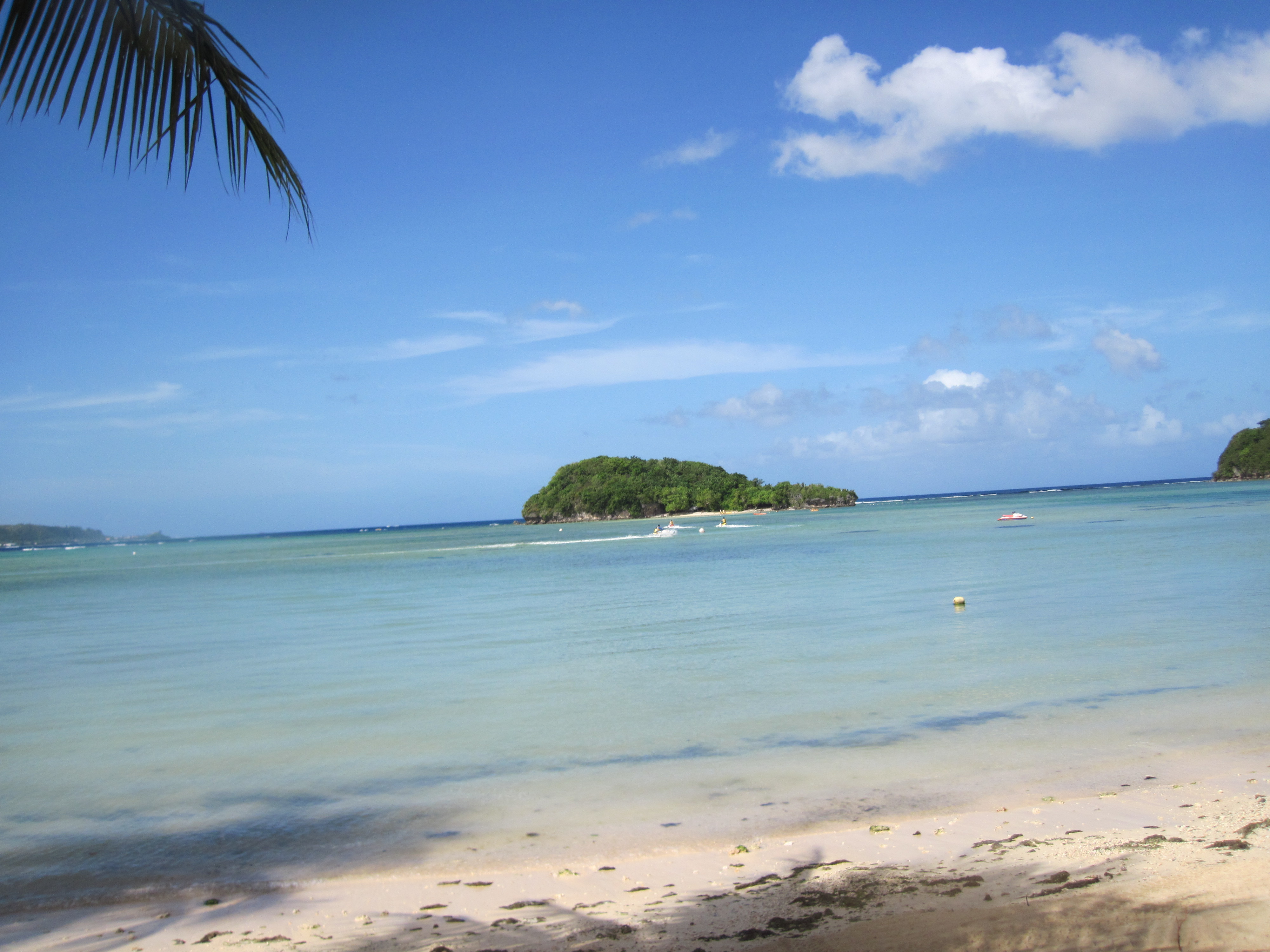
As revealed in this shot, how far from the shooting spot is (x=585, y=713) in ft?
34.1

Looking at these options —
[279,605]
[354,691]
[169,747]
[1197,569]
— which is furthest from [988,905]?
[279,605]

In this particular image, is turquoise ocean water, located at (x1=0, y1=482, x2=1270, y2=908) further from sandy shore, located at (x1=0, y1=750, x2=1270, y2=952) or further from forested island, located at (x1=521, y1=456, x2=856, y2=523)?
forested island, located at (x1=521, y1=456, x2=856, y2=523)

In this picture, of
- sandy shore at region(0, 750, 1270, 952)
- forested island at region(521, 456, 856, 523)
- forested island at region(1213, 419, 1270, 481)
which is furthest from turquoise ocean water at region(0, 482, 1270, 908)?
forested island at region(1213, 419, 1270, 481)

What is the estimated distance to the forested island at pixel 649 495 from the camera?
5846 inches

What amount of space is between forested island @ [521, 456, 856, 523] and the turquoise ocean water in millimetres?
123570

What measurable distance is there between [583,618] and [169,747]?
35.2 feet

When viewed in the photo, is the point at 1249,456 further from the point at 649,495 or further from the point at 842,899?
the point at 842,899

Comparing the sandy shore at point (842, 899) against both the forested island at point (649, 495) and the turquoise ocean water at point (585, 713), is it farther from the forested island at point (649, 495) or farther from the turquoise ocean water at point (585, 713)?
the forested island at point (649, 495)

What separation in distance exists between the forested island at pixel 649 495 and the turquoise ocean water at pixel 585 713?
405 ft

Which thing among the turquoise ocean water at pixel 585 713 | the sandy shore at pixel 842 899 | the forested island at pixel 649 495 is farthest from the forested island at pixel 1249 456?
the sandy shore at pixel 842 899

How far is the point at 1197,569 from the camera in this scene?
21766 mm

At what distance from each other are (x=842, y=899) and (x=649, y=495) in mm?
150307

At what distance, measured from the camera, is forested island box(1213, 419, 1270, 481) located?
472ft

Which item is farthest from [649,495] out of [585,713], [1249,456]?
[585,713]
